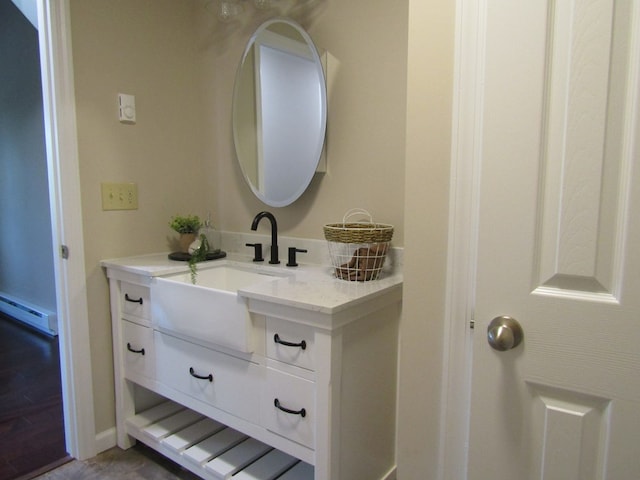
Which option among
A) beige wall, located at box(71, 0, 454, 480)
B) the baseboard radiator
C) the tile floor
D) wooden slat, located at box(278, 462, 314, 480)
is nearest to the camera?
beige wall, located at box(71, 0, 454, 480)

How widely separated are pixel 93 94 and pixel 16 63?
2.37m

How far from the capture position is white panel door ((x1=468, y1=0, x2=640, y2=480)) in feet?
2.60

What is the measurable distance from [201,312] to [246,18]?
138cm

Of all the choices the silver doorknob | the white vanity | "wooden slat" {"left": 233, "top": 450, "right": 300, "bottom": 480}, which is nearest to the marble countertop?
the white vanity

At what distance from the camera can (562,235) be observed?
0.85m

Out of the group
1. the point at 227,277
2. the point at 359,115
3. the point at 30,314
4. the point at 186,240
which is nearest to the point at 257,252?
the point at 227,277

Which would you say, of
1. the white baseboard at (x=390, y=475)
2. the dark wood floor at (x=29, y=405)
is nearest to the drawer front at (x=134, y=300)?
the dark wood floor at (x=29, y=405)

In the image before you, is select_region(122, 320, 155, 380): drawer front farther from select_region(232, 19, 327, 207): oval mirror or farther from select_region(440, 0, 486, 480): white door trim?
select_region(440, 0, 486, 480): white door trim

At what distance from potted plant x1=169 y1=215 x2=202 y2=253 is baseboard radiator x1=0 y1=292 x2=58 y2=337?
1.96 metres

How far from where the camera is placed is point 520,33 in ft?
2.78

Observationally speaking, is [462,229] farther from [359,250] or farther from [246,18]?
[246,18]

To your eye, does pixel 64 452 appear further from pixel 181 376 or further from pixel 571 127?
pixel 571 127

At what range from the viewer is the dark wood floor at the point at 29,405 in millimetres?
1846

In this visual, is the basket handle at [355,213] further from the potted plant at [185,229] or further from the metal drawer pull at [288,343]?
the potted plant at [185,229]
